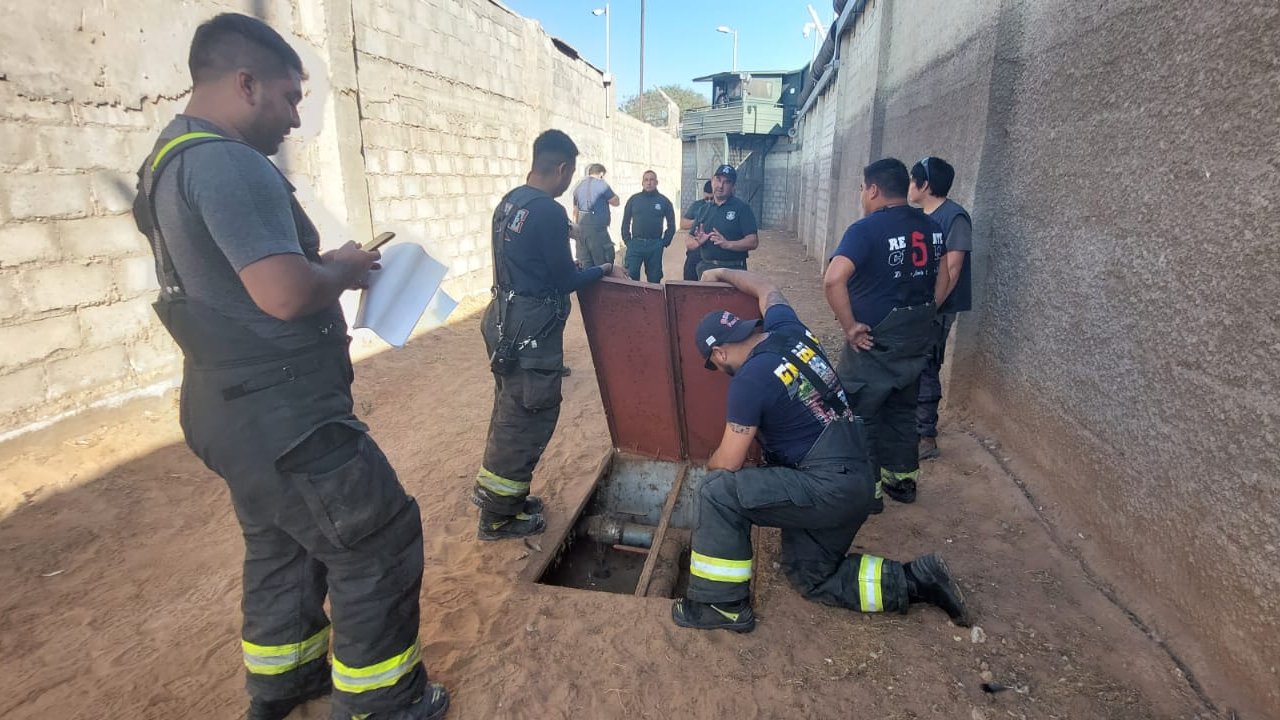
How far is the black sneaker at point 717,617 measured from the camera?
2.51 metres

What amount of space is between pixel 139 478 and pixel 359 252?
307cm

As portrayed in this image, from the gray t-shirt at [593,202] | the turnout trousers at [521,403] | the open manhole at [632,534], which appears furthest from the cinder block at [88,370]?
→ the gray t-shirt at [593,202]

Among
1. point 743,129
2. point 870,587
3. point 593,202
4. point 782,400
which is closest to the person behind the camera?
point 782,400

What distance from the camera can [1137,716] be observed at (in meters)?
2.06

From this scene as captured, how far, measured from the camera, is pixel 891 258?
3.12m

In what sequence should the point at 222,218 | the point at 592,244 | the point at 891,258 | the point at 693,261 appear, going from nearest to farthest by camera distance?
the point at 222,218
the point at 891,258
the point at 693,261
the point at 592,244

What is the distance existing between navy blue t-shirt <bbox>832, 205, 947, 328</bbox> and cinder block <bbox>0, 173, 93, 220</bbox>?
429 cm

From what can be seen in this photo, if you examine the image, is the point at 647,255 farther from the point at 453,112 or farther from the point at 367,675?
the point at 367,675

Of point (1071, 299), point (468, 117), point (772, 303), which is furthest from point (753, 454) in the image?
point (468, 117)

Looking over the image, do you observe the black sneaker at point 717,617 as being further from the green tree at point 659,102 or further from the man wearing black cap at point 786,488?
the green tree at point 659,102

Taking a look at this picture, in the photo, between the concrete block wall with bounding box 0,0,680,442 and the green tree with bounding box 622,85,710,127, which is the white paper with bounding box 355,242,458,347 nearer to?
the concrete block wall with bounding box 0,0,680,442

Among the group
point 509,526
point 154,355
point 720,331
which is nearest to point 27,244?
point 154,355

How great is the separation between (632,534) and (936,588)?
1.68 metres

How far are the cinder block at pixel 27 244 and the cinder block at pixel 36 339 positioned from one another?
1.13 ft
